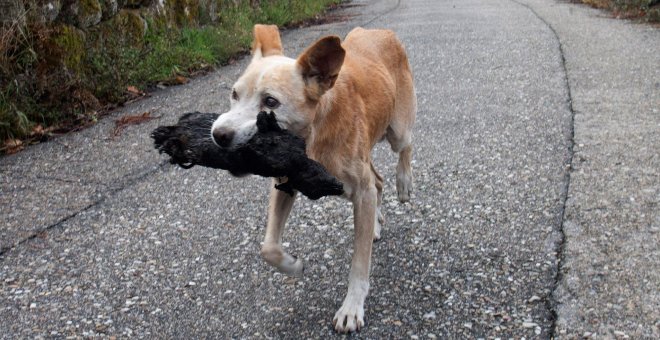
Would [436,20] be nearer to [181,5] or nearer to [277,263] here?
[181,5]

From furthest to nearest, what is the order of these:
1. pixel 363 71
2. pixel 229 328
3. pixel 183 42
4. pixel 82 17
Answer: pixel 183 42
pixel 82 17
pixel 363 71
pixel 229 328

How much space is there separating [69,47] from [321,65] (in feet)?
16.9

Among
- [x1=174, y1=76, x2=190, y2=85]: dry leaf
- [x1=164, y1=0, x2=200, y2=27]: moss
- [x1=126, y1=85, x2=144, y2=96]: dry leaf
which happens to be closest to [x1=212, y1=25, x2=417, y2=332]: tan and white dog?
[x1=126, y1=85, x2=144, y2=96]: dry leaf

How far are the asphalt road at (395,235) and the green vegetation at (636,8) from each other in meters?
5.97

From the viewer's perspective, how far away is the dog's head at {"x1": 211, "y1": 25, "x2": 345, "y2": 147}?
317 centimetres

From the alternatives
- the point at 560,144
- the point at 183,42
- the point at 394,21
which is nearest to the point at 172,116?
the point at 183,42

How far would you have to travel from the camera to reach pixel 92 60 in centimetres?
801

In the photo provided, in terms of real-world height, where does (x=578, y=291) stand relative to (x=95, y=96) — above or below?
above

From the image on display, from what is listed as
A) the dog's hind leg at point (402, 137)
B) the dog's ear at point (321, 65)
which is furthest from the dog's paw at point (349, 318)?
the dog's hind leg at point (402, 137)

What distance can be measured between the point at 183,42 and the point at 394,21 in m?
5.53

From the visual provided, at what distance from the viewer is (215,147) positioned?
10.6ft

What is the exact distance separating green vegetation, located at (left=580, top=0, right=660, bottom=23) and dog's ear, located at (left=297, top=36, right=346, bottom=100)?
11426 millimetres

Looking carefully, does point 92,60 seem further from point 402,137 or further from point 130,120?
point 402,137

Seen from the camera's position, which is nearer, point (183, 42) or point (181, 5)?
point (183, 42)
